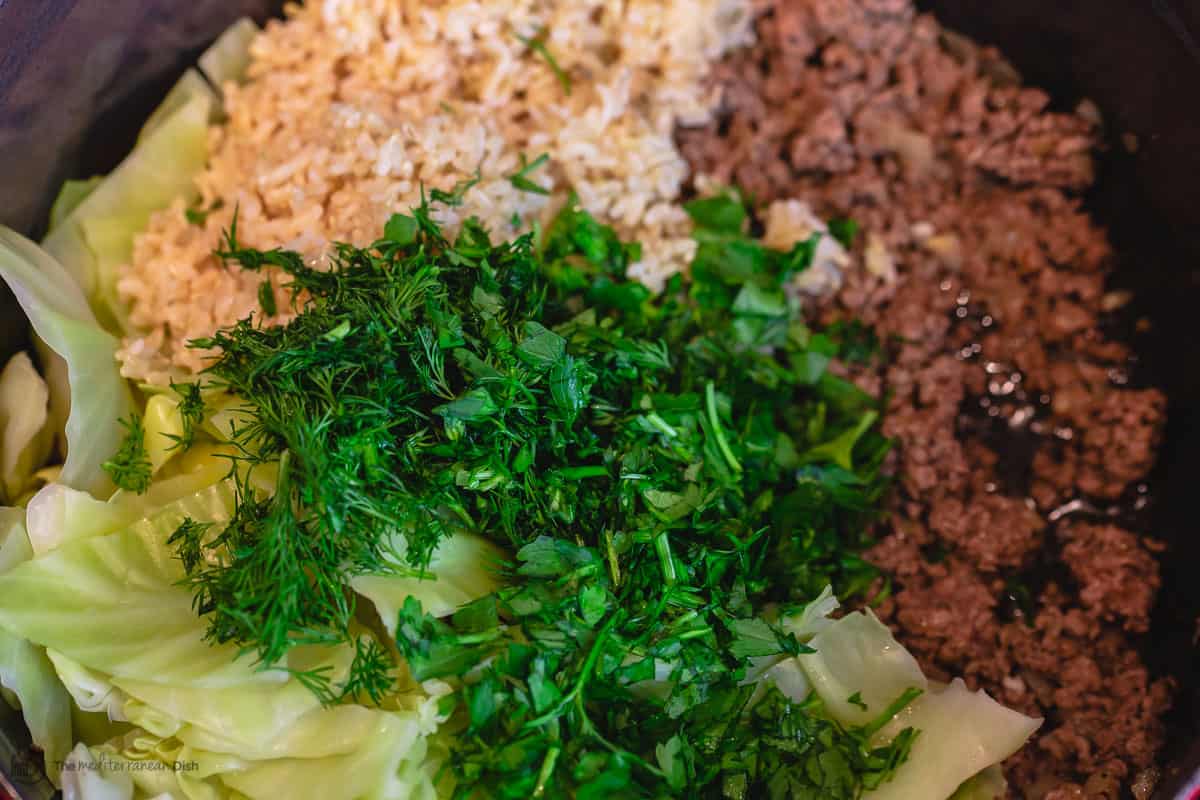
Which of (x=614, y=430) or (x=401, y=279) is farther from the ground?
(x=401, y=279)

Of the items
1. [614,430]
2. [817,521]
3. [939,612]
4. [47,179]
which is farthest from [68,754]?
[939,612]

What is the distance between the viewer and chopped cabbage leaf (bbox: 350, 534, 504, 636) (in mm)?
1529

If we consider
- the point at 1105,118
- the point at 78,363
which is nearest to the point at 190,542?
the point at 78,363

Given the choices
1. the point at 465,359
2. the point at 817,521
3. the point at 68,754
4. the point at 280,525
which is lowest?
the point at 68,754

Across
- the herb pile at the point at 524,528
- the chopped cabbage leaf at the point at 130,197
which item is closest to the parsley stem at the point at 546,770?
the herb pile at the point at 524,528

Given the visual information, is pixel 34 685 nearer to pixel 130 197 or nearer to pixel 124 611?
pixel 124 611

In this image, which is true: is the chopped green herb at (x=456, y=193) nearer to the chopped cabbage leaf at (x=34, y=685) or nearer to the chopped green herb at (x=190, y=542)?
the chopped green herb at (x=190, y=542)

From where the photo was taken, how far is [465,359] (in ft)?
5.30

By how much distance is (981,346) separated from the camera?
7.61ft

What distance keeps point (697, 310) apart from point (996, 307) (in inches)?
32.4

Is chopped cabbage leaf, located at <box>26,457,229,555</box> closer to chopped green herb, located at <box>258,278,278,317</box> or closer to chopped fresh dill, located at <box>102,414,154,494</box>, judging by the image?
chopped fresh dill, located at <box>102,414,154,494</box>

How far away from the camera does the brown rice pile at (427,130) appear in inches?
78.5

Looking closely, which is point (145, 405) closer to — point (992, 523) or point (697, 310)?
point (697, 310)

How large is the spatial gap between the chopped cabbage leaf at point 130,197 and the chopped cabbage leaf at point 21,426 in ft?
0.81
